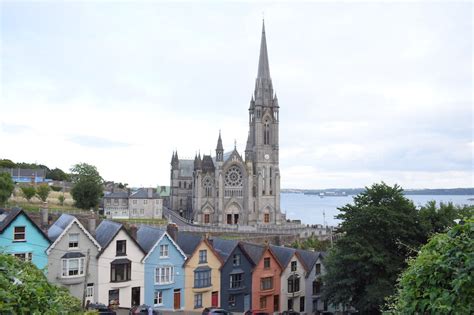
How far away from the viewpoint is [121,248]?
33.3m

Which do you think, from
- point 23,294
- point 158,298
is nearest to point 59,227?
point 158,298

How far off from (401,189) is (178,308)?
2034 centimetres

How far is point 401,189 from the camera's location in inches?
1346

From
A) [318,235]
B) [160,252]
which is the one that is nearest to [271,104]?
[318,235]

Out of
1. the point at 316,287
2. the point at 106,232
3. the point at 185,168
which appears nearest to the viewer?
the point at 106,232

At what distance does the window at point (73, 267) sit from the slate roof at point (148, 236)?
5183 millimetres

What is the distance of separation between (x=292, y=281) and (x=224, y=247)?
290 inches

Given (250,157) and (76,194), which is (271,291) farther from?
(250,157)

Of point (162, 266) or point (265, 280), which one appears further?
point (265, 280)

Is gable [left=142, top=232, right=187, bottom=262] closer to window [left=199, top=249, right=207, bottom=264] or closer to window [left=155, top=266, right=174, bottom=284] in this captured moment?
window [left=155, top=266, right=174, bottom=284]

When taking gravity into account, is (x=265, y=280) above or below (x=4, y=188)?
below

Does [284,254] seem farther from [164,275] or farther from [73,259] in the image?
[73,259]

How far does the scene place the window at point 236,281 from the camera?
3831 centimetres

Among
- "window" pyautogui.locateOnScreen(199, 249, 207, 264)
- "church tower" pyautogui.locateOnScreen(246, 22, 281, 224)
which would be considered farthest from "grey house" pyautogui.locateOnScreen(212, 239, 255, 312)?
"church tower" pyautogui.locateOnScreen(246, 22, 281, 224)
